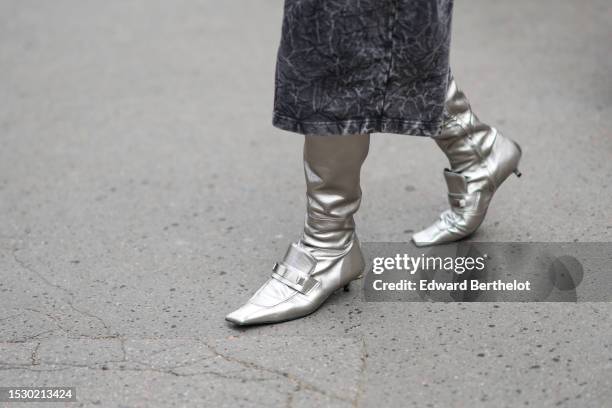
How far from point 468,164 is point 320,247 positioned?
0.61 meters

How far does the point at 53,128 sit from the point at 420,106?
242 centimetres

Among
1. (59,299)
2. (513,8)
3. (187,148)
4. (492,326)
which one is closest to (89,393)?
(59,299)

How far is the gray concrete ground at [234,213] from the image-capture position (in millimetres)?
2205

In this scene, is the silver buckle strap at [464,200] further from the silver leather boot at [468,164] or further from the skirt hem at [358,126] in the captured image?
the skirt hem at [358,126]

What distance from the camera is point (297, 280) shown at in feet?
8.11

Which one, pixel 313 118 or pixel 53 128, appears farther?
pixel 53 128

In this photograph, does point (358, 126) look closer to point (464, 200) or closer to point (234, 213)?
point (464, 200)

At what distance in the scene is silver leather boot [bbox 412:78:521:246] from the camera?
8.86 feet

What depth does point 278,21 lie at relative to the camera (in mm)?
5559

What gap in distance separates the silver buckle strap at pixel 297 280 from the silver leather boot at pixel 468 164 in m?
0.55

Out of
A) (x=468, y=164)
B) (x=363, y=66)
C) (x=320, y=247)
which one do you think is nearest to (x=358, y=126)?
(x=363, y=66)

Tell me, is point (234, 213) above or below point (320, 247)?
below

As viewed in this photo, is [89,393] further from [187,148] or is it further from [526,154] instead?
[526,154]

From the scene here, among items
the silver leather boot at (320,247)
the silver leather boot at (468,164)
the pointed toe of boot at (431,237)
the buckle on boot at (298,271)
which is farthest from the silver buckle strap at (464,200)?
the buckle on boot at (298,271)
